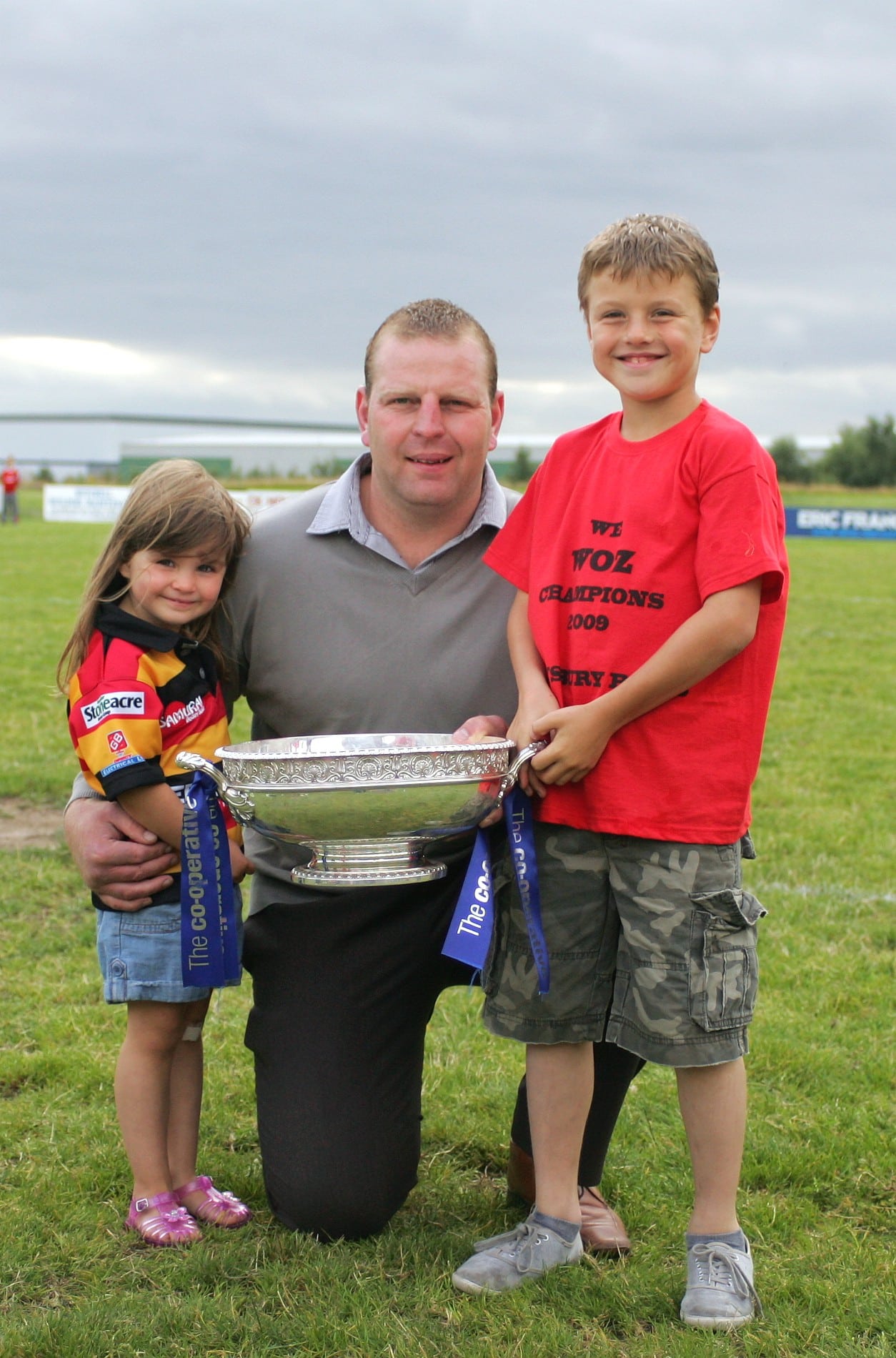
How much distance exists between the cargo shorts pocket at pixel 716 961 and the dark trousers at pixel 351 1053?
524 mm

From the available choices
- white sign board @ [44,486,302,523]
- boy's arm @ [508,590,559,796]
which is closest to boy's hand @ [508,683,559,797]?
boy's arm @ [508,590,559,796]

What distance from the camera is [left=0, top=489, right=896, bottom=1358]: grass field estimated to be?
7.61 ft

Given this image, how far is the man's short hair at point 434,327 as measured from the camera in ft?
9.37

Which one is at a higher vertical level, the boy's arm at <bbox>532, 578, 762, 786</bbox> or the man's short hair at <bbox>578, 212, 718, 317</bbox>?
the man's short hair at <bbox>578, 212, 718, 317</bbox>

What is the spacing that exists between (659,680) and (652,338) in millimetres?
A: 585

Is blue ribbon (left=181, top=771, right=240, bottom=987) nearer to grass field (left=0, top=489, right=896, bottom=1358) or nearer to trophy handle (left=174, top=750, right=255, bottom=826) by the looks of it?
trophy handle (left=174, top=750, right=255, bottom=826)

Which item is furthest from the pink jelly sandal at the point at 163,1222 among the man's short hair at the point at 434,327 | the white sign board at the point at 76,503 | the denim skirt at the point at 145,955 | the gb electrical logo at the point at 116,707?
the white sign board at the point at 76,503

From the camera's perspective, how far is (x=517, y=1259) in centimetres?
250

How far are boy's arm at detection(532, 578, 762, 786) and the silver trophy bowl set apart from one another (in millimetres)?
75

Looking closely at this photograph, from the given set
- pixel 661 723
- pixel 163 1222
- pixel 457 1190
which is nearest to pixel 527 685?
pixel 661 723

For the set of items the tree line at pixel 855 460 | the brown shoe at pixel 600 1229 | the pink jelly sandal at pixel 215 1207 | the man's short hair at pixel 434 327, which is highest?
the tree line at pixel 855 460

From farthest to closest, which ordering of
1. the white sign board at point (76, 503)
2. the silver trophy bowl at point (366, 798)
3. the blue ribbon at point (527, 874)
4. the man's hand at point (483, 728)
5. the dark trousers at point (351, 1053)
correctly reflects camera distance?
1. the white sign board at point (76, 503)
2. the dark trousers at point (351, 1053)
3. the man's hand at point (483, 728)
4. the blue ribbon at point (527, 874)
5. the silver trophy bowl at point (366, 798)

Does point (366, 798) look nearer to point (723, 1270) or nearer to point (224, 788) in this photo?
point (224, 788)

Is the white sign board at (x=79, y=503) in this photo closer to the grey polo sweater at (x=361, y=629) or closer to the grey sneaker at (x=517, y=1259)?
the grey polo sweater at (x=361, y=629)
